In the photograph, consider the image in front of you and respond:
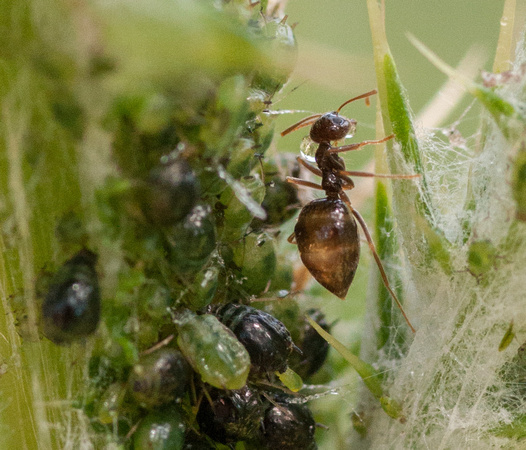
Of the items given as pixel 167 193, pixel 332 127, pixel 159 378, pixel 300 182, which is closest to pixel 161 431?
pixel 159 378

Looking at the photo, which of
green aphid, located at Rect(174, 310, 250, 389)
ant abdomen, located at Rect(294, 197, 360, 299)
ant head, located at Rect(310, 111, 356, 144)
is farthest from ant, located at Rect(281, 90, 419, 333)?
green aphid, located at Rect(174, 310, 250, 389)

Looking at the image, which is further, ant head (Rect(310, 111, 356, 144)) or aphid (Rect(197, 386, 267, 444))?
ant head (Rect(310, 111, 356, 144))

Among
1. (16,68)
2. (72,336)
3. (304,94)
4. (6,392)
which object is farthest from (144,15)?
(304,94)

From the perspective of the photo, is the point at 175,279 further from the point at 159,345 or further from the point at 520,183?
the point at 520,183

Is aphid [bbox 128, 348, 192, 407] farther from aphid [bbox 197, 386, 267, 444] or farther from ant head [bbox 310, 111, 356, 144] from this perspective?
ant head [bbox 310, 111, 356, 144]

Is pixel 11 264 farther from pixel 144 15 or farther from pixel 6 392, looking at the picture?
pixel 144 15

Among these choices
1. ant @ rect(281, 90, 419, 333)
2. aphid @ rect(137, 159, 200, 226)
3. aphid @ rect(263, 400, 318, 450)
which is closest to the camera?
aphid @ rect(137, 159, 200, 226)
